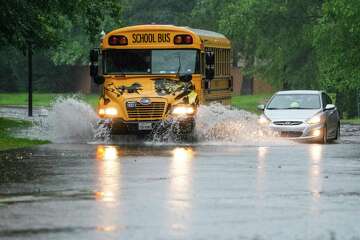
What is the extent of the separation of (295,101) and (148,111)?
5.09 m

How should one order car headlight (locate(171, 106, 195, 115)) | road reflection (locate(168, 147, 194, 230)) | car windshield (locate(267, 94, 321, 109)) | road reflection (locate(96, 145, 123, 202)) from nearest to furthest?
road reflection (locate(168, 147, 194, 230)), road reflection (locate(96, 145, 123, 202)), car headlight (locate(171, 106, 195, 115)), car windshield (locate(267, 94, 321, 109))

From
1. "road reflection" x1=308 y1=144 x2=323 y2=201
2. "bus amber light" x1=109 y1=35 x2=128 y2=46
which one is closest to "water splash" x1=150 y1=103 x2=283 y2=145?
"bus amber light" x1=109 y1=35 x2=128 y2=46

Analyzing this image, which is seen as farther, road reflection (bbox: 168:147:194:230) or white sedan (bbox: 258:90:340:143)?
white sedan (bbox: 258:90:340:143)

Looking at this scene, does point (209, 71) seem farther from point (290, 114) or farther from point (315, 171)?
point (315, 171)

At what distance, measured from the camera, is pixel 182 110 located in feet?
89.8

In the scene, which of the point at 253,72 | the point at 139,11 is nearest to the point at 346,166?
the point at 253,72

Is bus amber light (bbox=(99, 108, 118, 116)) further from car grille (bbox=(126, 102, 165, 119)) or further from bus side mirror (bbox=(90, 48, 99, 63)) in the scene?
bus side mirror (bbox=(90, 48, 99, 63))

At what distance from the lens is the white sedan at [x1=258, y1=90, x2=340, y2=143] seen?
2883 cm

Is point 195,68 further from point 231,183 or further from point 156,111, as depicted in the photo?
point 231,183

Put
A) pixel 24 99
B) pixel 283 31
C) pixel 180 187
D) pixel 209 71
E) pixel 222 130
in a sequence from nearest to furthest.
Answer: pixel 180 187, pixel 209 71, pixel 222 130, pixel 283 31, pixel 24 99

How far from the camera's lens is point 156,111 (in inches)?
1077

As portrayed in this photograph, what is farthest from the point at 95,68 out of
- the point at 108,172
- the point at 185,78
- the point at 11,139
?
the point at 108,172

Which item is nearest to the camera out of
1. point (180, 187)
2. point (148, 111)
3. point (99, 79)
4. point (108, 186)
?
point (180, 187)

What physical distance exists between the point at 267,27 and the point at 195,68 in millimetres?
30413
